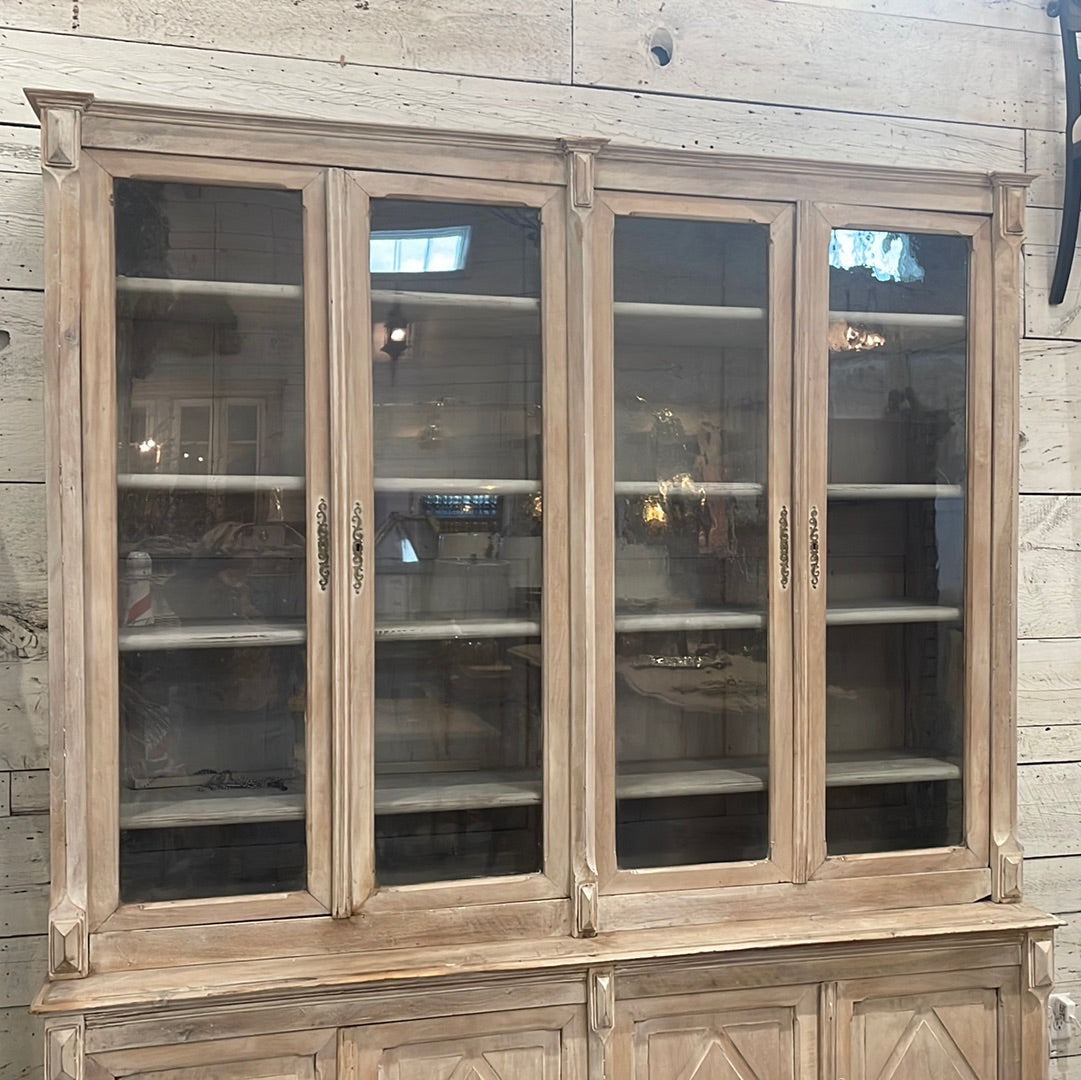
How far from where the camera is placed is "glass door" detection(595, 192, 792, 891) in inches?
65.0

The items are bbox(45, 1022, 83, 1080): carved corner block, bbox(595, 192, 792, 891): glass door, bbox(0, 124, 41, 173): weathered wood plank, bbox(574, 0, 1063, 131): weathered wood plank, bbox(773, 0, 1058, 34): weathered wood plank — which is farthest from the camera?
bbox(773, 0, 1058, 34): weathered wood plank

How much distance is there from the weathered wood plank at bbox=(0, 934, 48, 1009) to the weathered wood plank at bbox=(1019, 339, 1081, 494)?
6.81ft

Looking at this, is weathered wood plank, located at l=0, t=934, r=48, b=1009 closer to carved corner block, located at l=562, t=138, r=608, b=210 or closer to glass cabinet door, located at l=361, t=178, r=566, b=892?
glass cabinet door, located at l=361, t=178, r=566, b=892

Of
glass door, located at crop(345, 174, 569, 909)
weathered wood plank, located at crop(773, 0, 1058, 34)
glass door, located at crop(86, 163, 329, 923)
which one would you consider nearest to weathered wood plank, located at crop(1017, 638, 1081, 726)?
glass door, located at crop(345, 174, 569, 909)

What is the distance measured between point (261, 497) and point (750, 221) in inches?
35.1

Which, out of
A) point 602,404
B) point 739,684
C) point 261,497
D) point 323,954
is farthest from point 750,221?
point 323,954

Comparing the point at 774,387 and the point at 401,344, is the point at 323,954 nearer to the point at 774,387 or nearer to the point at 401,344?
the point at 401,344

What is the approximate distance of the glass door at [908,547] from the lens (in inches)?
68.2

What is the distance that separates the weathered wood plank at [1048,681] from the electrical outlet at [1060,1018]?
0.57m

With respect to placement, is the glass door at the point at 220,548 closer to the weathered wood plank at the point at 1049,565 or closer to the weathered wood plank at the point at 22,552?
the weathered wood plank at the point at 22,552

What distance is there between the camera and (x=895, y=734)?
1768 mm

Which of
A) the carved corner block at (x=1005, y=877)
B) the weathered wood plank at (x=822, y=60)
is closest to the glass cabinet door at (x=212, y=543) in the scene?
the weathered wood plank at (x=822, y=60)

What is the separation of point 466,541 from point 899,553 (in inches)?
29.2

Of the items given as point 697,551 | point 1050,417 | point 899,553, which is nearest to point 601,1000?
point 697,551
